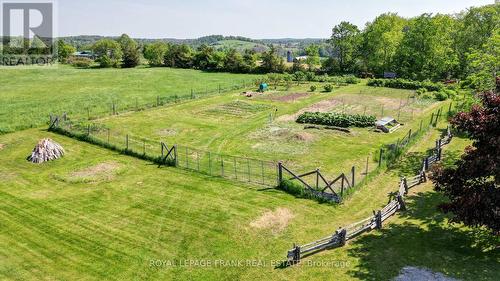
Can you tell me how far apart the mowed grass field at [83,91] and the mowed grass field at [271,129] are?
26.8 feet

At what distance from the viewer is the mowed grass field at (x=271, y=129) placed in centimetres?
3145

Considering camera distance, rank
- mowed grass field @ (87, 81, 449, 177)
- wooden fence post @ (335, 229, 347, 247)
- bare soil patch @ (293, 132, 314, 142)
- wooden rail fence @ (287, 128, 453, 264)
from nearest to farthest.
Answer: wooden rail fence @ (287, 128, 453, 264) < wooden fence post @ (335, 229, 347, 247) < mowed grass field @ (87, 81, 449, 177) < bare soil patch @ (293, 132, 314, 142)

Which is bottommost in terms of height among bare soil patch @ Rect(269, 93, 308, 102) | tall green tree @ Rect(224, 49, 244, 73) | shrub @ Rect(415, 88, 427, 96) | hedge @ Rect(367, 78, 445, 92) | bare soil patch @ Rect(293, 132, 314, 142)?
bare soil patch @ Rect(293, 132, 314, 142)

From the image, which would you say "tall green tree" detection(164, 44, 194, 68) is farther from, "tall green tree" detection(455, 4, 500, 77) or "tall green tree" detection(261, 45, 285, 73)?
"tall green tree" detection(455, 4, 500, 77)

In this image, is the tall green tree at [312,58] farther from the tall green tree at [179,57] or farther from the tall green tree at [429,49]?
the tall green tree at [179,57]

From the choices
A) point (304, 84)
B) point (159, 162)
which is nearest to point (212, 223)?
point (159, 162)

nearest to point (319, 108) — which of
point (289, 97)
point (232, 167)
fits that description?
point (289, 97)

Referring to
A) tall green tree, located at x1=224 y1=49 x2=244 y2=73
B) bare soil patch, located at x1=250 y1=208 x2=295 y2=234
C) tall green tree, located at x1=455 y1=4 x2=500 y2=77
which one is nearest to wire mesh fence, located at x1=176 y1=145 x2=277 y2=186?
bare soil patch, located at x1=250 y1=208 x2=295 y2=234

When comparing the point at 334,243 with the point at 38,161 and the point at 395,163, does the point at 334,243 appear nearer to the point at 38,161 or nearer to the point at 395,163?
the point at 395,163

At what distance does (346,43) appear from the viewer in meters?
91.9

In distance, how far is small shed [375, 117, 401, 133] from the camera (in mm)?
38956

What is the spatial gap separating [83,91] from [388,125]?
52647mm

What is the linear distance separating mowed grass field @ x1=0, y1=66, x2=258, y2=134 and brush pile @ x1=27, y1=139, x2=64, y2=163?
37.7ft

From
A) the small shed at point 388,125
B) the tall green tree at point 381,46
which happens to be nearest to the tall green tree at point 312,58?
the tall green tree at point 381,46
